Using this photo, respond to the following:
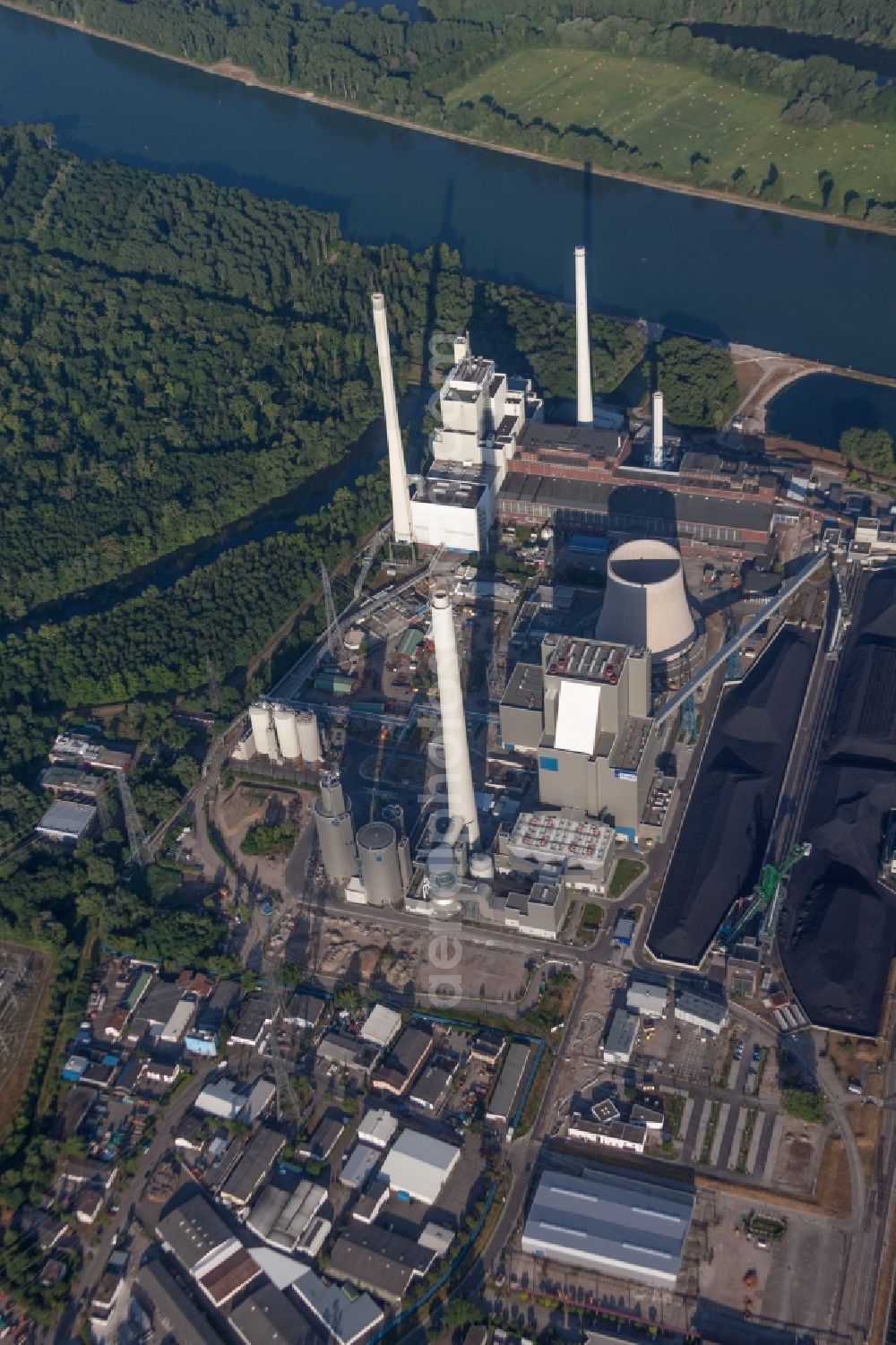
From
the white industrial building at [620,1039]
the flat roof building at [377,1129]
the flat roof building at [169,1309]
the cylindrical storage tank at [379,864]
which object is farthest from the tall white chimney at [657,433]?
the flat roof building at [169,1309]

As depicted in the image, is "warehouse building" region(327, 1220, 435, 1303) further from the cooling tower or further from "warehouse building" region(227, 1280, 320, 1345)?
the cooling tower

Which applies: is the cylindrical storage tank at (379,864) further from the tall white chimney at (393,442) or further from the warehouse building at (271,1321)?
the tall white chimney at (393,442)

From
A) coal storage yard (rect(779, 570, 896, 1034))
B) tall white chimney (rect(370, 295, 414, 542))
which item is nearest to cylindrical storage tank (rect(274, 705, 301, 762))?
tall white chimney (rect(370, 295, 414, 542))

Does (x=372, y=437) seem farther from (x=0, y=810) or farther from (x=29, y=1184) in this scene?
(x=29, y=1184)

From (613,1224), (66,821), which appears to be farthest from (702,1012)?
(66,821)

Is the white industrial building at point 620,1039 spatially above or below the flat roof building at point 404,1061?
above

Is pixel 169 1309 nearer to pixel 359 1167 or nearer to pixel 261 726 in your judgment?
pixel 359 1167
